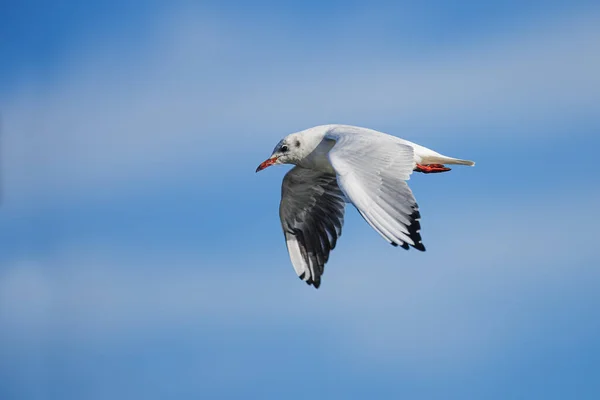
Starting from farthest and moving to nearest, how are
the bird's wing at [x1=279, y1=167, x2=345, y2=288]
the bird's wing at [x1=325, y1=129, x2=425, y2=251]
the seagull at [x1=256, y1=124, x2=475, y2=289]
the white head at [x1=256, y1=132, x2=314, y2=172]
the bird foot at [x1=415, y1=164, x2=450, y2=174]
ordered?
the bird's wing at [x1=279, y1=167, x2=345, y2=288], the white head at [x1=256, y1=132, x2=314, y2=172], the bird foot at [x1=415, y1=164, x2=450, y2=174], the seagull at [x1=256, y1=124, x2=475, y2=289], the bird's wing at [x1=325, y1=129, x2=425, y2=251]

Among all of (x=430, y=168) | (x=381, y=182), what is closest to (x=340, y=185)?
(x=381, y=182)

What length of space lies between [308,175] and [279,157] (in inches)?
27.7

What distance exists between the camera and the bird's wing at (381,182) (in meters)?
8.41

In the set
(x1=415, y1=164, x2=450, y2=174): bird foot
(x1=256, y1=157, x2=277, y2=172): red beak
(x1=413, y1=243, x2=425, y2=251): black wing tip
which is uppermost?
(x1=256, y1=157, x2=277, y2=172): red beak

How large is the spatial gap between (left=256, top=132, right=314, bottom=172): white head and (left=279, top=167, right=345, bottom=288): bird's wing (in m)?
0.56

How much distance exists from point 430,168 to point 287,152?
1674mm

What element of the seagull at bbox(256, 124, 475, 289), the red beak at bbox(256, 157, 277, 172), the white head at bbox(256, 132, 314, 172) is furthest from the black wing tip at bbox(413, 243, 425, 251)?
the red beak at bbox(256, 157, 277, 172)

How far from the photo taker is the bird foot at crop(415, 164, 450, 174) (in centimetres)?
1071

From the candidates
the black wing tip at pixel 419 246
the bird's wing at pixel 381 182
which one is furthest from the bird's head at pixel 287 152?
the black wing tip at pixel 419 246

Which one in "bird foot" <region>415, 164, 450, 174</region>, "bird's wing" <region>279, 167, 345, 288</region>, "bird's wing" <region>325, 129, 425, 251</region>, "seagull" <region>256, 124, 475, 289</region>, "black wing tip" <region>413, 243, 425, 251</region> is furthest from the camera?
"bird's wing" <region>279, 167, 345, 288</region>

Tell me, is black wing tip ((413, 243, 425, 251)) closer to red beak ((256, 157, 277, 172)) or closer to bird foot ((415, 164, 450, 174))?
bird foot ((415, 164, 450, 174))

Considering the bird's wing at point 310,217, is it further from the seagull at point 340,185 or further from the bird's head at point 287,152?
the bird's head at point 287,152

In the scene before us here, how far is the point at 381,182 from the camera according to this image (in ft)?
29.4

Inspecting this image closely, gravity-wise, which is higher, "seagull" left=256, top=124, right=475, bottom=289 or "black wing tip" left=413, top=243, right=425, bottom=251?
"seagull" left=256, top=124, right=475, bottom=289
